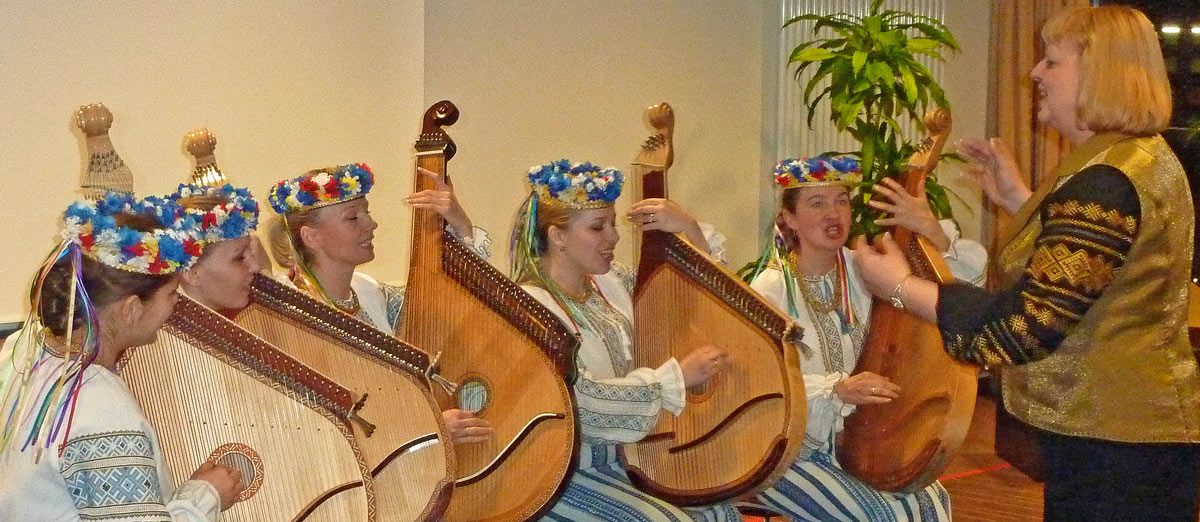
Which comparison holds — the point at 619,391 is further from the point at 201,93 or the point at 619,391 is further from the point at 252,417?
the point at 201,93

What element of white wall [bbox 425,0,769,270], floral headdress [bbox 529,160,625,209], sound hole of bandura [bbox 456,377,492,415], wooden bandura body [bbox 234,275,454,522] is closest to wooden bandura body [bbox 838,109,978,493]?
floral headdress [bbox 529,160,625,209]

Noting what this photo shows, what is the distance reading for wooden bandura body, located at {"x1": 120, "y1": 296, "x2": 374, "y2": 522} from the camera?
2.01 m

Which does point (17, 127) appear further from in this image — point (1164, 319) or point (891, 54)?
point (891, 54)

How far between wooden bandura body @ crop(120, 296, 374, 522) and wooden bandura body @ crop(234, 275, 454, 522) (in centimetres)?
7

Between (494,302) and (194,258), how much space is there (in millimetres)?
755

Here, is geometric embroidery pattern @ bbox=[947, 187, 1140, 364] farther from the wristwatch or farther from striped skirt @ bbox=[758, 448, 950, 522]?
striped skirt @ bbox=[758, 448, 950, 522]

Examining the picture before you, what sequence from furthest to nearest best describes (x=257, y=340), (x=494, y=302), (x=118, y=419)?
(x=494, y=302)
(x=257, y=340)
(x=118, y=419)

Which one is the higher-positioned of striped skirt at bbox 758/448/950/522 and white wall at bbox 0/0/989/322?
white wall at bbox 0/0/989/322

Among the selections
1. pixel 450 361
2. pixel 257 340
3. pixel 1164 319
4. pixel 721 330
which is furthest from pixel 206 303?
pixel 1164 319

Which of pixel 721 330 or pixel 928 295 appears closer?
pixel 928 295

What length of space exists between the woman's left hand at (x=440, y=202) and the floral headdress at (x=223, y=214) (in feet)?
1.68

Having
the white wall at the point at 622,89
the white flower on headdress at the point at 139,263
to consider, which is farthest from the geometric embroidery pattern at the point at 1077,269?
the white wall at the point at 622,89

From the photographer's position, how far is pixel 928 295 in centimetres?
210

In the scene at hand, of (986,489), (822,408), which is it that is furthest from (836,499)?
(986,489)
